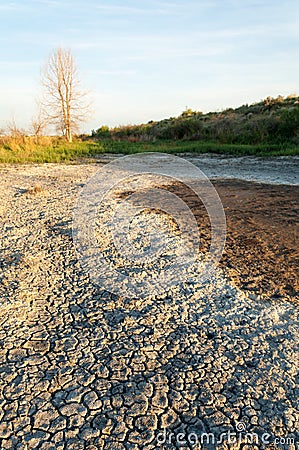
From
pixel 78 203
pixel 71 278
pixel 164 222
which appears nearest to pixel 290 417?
pixel 71 278

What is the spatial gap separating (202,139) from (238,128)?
180 cm

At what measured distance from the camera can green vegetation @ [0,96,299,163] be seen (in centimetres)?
1169

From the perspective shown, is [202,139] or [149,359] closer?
[149,359]

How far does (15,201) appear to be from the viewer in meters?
5.43

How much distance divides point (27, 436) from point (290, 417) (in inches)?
44.7

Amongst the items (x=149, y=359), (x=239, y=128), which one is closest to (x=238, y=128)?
(x=239, y=128)

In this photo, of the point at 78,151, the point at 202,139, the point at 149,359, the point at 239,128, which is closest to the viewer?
the point at 149,359

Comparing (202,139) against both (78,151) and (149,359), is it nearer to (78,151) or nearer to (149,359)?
(78,151)

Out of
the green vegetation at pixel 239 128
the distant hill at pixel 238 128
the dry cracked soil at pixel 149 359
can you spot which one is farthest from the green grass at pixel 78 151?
the dry cracked soil at pixel 149 359

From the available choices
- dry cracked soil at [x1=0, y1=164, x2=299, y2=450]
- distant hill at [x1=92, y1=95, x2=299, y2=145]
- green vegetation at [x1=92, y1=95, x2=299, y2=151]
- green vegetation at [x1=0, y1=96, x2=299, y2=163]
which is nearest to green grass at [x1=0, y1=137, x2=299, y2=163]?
green vegetation at [x1=0, y1=96, x2=299, y2=163]

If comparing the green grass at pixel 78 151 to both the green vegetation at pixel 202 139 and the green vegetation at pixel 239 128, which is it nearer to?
the green vegetation at pixel 202 139

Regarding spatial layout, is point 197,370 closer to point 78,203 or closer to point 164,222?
point 164,222

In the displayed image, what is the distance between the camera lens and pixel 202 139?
17422 millimetres

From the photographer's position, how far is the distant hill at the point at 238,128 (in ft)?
45.7
